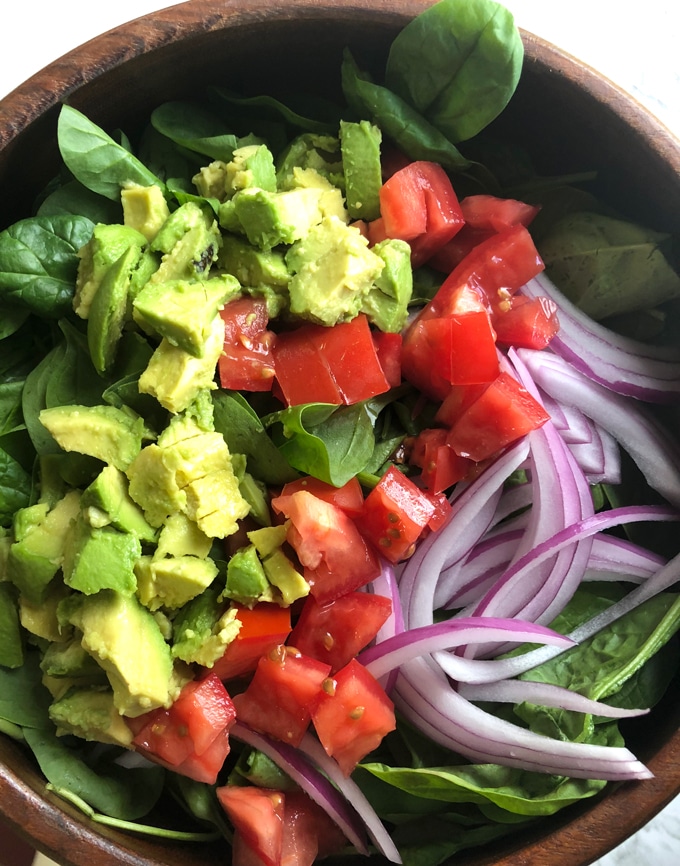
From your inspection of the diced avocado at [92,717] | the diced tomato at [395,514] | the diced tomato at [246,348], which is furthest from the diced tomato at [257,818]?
the diced tomato at [246,348]

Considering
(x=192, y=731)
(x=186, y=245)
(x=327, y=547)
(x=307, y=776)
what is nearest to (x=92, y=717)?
(x=192, y=731)

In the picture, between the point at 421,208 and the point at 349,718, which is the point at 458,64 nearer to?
the point at 421,208

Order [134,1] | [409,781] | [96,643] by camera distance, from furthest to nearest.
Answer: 1. [134,1]
2. [409,781]
3. [96,643]

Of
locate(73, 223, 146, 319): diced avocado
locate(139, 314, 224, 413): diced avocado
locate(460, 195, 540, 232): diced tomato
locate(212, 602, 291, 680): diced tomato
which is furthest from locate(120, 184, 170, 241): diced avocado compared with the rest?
locate(212, 602, 291, 680): diced tomato

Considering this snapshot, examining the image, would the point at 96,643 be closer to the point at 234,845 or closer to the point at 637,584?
the point at 234,845

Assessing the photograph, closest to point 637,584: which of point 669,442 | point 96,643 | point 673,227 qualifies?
point 669,442

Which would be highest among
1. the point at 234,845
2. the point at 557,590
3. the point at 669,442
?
the point at 669,442
